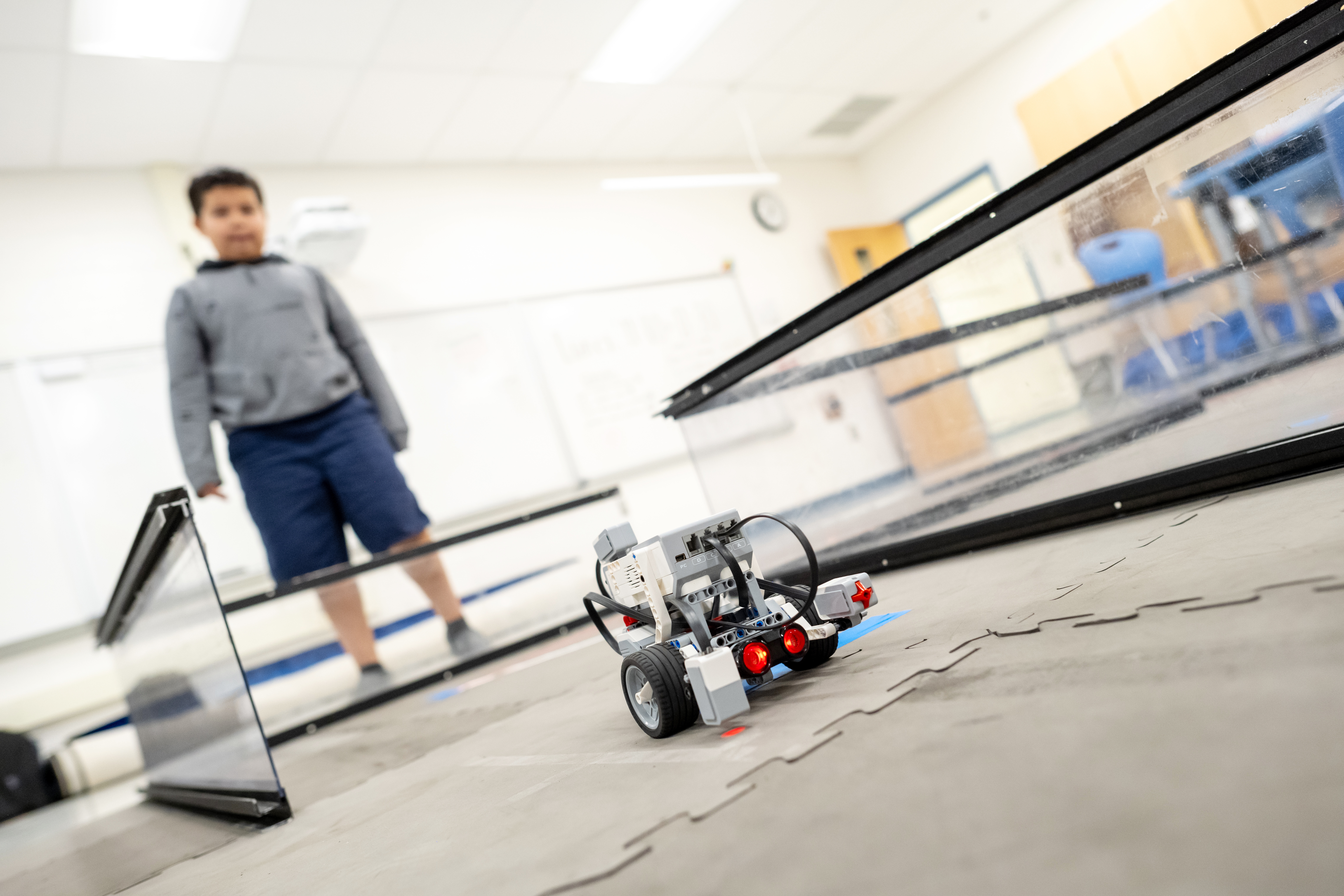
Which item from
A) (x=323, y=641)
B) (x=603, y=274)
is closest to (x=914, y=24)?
(x=603, y=274)

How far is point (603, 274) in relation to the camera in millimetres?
6312

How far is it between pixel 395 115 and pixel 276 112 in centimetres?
67

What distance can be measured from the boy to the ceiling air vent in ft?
16.6

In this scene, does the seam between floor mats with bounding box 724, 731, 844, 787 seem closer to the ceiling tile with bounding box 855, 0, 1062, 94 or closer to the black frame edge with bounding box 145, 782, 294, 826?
the black frame edge with bounding box 145, 782, 294, 826

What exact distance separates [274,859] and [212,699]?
670 millimetres

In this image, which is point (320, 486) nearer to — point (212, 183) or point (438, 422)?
point (212, 183)

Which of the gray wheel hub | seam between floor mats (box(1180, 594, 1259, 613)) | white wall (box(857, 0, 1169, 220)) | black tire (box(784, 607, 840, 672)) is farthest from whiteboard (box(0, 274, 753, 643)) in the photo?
seam between floor mats (box(1180, 594, 1259, 613))

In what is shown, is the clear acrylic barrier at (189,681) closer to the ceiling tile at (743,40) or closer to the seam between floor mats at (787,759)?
the seam between floor mats at (787,759)

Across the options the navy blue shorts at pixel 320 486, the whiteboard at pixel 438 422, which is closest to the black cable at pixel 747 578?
the navy blue shorts at pixel 320 486

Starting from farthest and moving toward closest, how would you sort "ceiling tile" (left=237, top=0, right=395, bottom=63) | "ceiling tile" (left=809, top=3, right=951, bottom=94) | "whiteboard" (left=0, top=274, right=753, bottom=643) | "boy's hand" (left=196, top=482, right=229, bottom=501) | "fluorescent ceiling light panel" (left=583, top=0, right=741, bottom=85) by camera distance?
"ceiling tile" (left=809, top=3, right=951, bottom=94) → "fluorescent ceiling light panel" (left=583, top=0, right=741, bottom=85) → "whiteboard" (left=0, top=274, right=753, bottom=643) → "ceiling tile" (left=237, top=0, right=395, bottom=63) → "boy's hand" (left=196, top=482, right=229, bottom=501)

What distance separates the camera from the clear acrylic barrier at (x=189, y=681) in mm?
1687

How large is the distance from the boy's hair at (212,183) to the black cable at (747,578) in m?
2.82

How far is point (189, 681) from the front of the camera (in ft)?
6.83

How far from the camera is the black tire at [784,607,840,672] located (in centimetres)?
142
